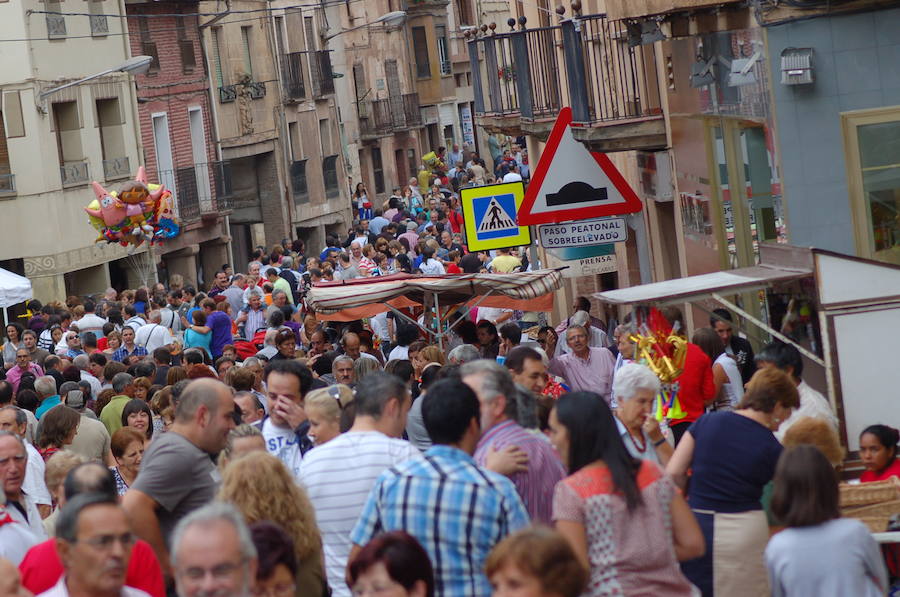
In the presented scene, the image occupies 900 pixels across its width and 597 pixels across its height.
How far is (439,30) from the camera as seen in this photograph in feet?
222

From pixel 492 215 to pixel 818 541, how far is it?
10987 mm

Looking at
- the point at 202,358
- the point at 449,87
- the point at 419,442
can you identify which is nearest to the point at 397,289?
the point at 202,358

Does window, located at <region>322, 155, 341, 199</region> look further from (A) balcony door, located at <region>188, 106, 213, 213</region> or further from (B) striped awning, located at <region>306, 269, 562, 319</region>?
(B) striped awning, located at <region>306, 269, 562, 319</region>

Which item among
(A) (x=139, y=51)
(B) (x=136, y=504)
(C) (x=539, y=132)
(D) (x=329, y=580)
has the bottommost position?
(D) (x=329, y=580)

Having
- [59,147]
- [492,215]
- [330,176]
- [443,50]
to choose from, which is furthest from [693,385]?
[443,50]

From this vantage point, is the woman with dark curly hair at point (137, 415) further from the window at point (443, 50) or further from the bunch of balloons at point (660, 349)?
the window at point (443, 50)

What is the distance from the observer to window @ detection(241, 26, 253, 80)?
44.8 meters

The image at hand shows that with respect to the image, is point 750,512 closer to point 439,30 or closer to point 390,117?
point 390,117

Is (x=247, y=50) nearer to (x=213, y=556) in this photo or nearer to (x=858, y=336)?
(x=858, y=336)

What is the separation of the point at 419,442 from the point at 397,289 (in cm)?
628

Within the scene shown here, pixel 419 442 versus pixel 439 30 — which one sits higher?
pixel 439 30

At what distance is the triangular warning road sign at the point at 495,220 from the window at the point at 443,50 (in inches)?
2005

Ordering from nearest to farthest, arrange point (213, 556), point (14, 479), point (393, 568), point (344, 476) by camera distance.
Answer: point (213, 556) < point (393, 568) < point (344, 476) < point (14, 479)

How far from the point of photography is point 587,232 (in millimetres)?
14422
